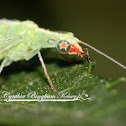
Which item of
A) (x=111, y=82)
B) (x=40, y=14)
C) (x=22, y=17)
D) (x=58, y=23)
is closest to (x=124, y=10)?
(x=58, y=23)

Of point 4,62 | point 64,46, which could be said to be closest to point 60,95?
point 64,46

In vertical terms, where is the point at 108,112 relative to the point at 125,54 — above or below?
below

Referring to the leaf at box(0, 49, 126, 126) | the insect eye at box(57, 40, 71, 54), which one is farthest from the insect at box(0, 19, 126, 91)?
the leaf at box(0, 49, 126, 126)

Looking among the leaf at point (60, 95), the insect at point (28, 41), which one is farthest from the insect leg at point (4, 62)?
the leaf at point (60, 95)

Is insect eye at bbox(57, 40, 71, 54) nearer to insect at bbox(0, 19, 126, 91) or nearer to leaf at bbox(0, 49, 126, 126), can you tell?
insect at bbox(0, 19, 126, 91)

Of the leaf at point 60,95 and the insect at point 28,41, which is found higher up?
the insect at point 28,41

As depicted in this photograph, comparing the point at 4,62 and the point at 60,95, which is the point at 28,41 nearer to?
the point at 4,62

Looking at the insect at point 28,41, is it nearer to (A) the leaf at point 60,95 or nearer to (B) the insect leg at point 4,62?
(B) the insect leg at point 4,62

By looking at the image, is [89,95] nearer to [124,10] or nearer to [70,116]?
[70,116]
